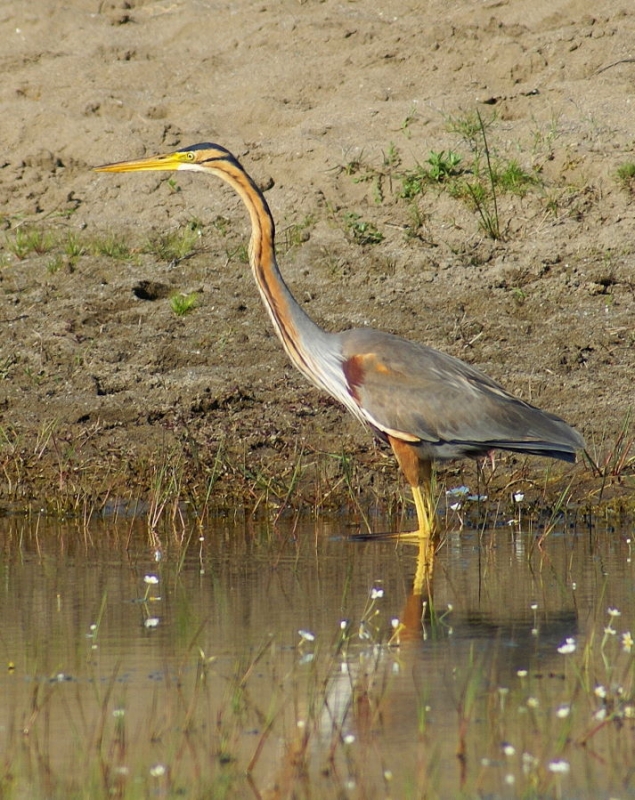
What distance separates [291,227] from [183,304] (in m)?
1.38

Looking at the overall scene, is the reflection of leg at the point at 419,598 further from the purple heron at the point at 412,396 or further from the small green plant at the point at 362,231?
the small green plant at the point at 362,231

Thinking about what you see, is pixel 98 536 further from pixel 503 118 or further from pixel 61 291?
pixel 503 118

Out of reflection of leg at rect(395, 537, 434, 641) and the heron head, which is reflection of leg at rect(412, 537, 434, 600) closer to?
reflection of leg at rect(395, 537, 434, 641)

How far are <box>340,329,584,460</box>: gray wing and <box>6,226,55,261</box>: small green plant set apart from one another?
163 inches

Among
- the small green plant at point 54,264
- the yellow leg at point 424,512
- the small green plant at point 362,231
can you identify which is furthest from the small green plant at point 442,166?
the yellow leg at point 424,512

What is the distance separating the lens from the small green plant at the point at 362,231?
10602 millimetres

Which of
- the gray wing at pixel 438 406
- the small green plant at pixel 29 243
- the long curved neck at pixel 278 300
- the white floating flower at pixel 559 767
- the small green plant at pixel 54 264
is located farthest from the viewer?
the small green plant at pixel 29 243

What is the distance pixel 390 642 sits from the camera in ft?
16.0

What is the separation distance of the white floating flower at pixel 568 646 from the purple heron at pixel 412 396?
2.15 metres

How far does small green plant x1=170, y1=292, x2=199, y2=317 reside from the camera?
9.77 metres

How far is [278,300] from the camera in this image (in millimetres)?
7594

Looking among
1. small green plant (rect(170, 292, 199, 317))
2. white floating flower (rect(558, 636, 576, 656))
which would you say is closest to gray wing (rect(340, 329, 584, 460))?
white floating flower (rect(558, 636, 576, 656))

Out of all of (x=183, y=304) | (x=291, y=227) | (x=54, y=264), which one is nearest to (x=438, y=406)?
(x=183, y=304)

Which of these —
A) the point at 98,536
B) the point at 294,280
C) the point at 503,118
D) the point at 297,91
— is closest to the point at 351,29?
the point at 297,91
